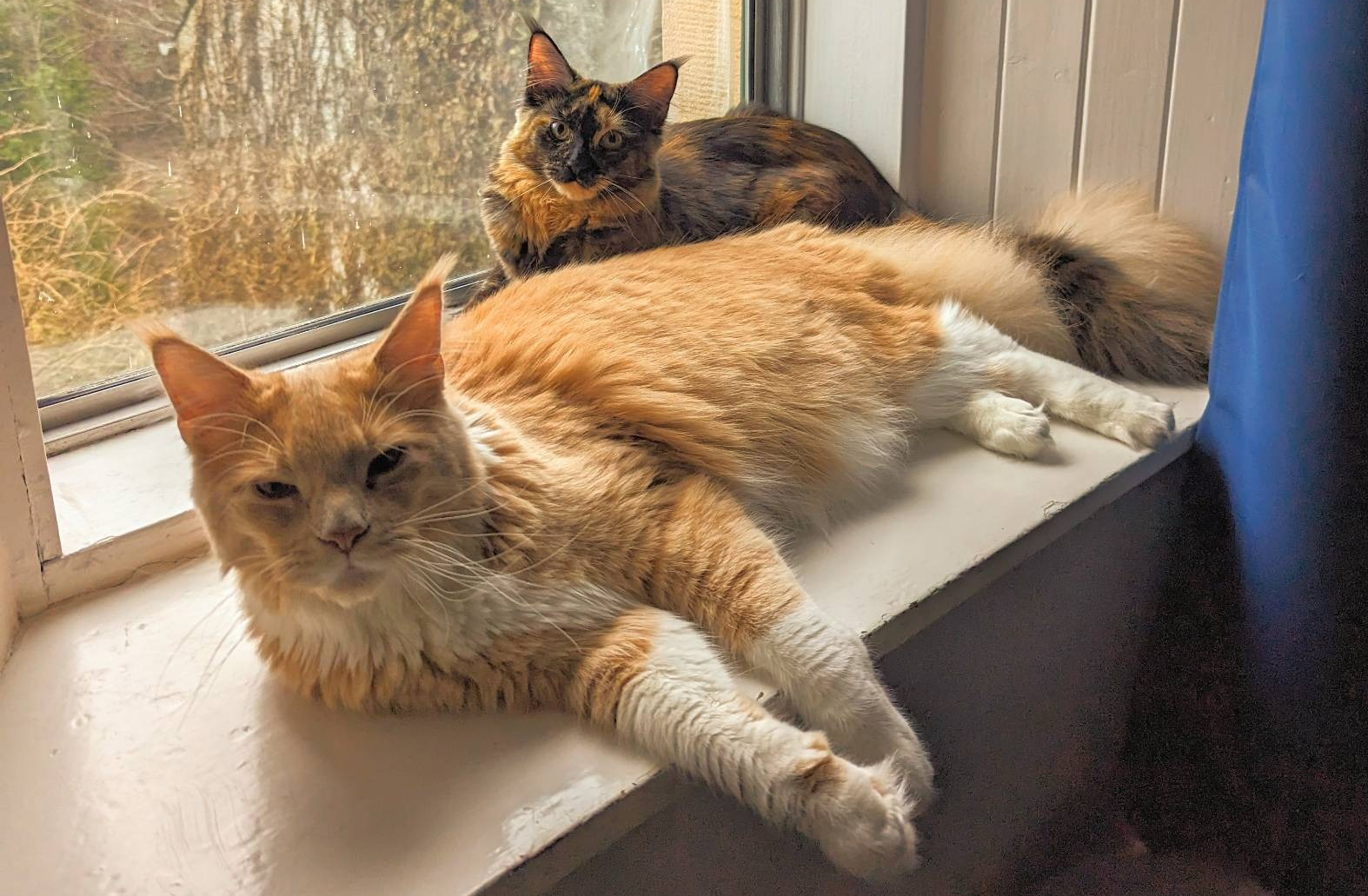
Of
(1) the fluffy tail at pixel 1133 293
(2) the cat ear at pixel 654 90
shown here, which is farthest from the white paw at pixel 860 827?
(2) the cat ear at pixel 654 90

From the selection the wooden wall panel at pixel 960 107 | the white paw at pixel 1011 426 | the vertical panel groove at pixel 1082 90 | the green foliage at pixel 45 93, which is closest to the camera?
the green foliage at pixel 45 93

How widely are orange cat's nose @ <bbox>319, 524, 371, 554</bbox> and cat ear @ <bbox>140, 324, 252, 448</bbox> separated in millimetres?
150

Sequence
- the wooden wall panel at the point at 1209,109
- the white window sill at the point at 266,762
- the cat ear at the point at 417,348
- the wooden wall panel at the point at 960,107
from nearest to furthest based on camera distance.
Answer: the white window sill at the point at 266,762 < the cat ear at the point at 417,348 < the wooden wall panel at the point at 1209,109 < the wooden wall panel at the point at 960,107

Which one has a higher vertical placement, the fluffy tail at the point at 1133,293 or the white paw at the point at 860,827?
the fluffy tail at the point at 1133,293

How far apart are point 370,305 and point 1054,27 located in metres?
1.20

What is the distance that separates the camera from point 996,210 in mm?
2033

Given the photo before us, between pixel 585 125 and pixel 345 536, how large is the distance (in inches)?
37.2

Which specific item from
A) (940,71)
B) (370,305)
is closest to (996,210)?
(940,71)

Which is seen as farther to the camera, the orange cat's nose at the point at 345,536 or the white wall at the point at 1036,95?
the white wall at the point at 1036,95

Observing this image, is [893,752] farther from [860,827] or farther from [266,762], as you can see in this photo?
[266,762]

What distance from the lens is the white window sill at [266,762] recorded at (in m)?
0.94

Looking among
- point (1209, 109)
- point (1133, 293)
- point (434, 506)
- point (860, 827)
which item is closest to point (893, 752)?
point (860, 827)

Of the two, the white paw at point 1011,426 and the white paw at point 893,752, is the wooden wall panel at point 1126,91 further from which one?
the white paw at point 893,752

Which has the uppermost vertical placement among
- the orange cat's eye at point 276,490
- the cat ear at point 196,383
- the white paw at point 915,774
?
the cat ear at point 196,383
